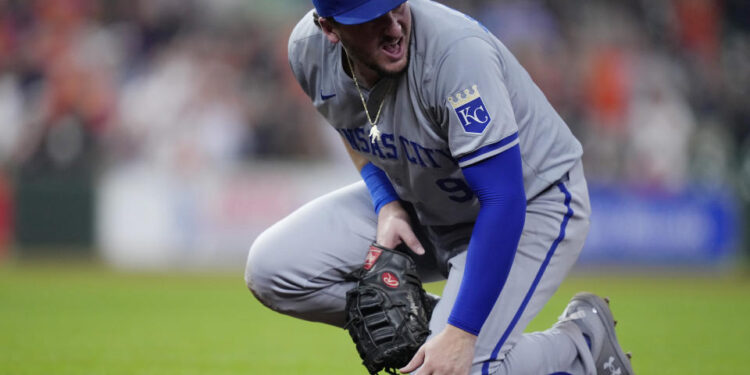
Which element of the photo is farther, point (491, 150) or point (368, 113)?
point (368, 113)

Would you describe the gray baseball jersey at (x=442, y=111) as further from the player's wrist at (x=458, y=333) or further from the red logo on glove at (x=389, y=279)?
the player's wrist at (x=458, y=333)

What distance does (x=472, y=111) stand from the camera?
9.89ft

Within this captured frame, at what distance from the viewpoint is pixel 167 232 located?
37.4ft

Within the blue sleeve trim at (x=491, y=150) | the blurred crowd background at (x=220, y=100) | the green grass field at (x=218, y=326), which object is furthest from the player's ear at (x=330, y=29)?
the blurred crowd background at (x=220, y=100)

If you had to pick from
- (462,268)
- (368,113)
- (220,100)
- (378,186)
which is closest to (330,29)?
(368,113)

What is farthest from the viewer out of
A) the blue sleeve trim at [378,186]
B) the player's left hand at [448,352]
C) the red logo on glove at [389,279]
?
the blue sleeve trim at [378,186]

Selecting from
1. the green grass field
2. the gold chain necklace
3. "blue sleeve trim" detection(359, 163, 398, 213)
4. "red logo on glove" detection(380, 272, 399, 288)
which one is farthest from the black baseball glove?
the green grass field

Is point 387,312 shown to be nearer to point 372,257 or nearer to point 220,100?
point 372,257

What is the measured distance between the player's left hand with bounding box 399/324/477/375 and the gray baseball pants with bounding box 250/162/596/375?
184mm

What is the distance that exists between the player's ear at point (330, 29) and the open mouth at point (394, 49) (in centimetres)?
17

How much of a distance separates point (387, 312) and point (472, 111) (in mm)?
842

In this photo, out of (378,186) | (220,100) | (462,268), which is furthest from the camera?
(220,100)

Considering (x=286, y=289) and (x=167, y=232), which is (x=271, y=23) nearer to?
(x=167, y=232)

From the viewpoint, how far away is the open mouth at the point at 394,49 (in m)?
3.14
